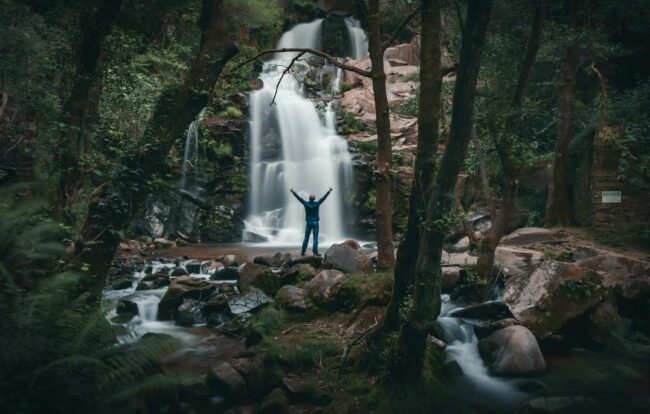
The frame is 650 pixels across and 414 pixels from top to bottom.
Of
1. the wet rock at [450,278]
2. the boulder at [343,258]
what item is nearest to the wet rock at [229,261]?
the boulder at [343,258]

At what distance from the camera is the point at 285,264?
11.3 meters

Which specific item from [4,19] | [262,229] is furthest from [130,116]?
[262,229]

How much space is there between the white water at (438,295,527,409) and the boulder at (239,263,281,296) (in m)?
3.07

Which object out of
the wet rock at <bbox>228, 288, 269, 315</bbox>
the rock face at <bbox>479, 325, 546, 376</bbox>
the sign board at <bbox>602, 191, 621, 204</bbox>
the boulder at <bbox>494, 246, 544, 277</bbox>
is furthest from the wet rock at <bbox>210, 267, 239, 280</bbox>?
the sign board at <bbox>602, 191, 621, 204</bbox>

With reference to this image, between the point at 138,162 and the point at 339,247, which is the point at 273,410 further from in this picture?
the point at 339,247

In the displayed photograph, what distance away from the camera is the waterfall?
20547mm

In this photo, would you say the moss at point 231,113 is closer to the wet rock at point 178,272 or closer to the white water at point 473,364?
the wet rock at point 178,272

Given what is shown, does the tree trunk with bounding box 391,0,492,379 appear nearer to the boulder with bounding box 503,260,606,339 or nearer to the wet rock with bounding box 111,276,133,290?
the boulder with bounding box 503,260,606,339

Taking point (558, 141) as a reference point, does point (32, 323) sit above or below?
below

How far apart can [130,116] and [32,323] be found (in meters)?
10.0

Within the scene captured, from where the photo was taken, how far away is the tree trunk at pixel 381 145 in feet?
27.4

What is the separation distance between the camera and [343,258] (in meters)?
9.71

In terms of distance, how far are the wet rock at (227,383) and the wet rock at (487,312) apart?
434 cm

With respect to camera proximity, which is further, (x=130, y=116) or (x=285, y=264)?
(x=130, y=116)
